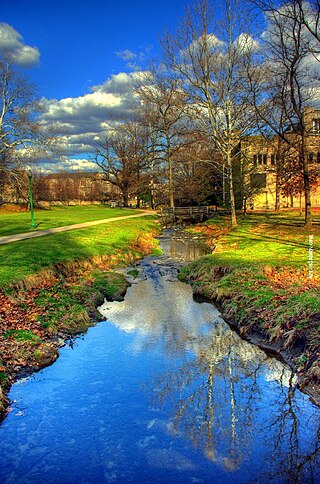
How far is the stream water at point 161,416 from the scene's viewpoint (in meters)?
5.22

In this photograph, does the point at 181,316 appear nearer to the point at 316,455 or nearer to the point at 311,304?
the point at 311,304

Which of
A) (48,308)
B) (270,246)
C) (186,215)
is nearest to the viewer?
(48,308)

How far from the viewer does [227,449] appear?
556 centimetres

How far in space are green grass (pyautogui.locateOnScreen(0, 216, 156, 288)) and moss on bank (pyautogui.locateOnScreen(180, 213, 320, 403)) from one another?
17.4ft

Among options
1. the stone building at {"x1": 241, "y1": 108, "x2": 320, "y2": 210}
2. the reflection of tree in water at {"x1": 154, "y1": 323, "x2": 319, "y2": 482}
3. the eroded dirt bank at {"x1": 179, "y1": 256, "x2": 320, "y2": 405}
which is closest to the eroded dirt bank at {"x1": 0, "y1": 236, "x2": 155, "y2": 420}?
the reflection of tree in water at {"x1": 154, "y1": 323, "x2": 319, "y2": 482}

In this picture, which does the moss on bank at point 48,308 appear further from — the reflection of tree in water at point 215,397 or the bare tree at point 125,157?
the bare tree at point 125,157

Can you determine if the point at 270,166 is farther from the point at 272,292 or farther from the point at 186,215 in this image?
the point at 272,292

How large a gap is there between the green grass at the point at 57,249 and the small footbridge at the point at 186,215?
15.6 metres

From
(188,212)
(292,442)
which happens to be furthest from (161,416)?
(188,212)

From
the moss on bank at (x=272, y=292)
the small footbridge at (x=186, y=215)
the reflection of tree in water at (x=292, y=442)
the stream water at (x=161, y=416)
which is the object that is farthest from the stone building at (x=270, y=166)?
the reflection of tree in water at (x=292, y=442)

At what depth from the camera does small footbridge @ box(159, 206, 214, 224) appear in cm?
4282

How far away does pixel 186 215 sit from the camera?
43219 millimetres

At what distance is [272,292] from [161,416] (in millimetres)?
5775

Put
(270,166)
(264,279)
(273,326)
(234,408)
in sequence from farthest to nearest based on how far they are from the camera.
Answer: (270,166) → (264,279) → (273,326) → (234,408)
